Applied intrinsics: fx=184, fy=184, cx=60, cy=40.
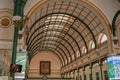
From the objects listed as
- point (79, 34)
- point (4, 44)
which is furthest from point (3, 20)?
point (79, 34)

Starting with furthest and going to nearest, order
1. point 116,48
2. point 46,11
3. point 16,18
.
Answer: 1. point 46,11
2. point 116,48
3. point 16,18

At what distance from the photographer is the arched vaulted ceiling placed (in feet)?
74.7

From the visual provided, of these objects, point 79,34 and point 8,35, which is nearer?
point 8,35

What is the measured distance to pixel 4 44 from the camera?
14961 mm

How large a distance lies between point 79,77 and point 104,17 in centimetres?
1814

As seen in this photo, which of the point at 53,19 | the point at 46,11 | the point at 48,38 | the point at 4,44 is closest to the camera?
the point at 4,44

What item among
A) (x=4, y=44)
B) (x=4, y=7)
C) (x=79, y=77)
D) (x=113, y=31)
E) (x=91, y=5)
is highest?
(x=91, y=5)

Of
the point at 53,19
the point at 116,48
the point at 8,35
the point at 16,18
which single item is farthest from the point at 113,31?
the point at 53,19

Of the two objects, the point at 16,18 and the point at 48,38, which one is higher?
the point at 48,38

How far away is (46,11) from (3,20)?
9.84m

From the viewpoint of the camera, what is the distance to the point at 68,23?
30.7 meters

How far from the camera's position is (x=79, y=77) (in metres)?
34.6

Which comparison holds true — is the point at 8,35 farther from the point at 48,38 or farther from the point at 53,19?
the point at 48,38

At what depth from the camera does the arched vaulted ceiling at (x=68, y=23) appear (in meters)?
22.8
